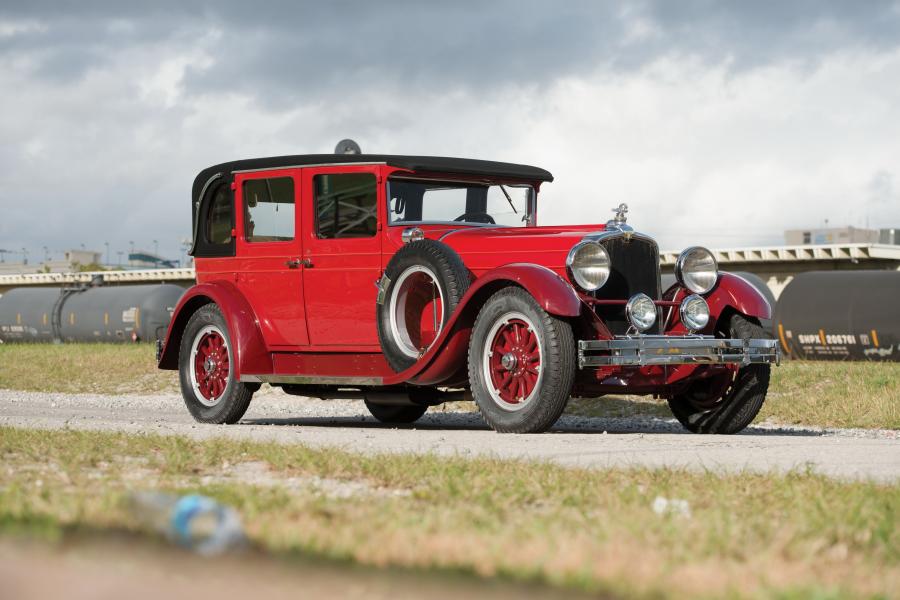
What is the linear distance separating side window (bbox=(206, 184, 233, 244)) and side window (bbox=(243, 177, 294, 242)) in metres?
0.32

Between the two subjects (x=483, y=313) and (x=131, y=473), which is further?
(x=483, y=313)

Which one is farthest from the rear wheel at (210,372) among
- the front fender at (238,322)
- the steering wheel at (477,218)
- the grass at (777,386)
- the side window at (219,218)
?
the grass at (777,386)

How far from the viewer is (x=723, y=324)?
31.8 feet

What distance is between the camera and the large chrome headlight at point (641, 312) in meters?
8.70

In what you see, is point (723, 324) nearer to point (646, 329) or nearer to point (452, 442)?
point (646, 329)

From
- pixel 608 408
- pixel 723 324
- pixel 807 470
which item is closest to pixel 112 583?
pixel 807 470

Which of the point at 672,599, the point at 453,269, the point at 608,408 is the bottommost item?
the point at 608,408

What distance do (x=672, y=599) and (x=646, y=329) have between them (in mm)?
5728

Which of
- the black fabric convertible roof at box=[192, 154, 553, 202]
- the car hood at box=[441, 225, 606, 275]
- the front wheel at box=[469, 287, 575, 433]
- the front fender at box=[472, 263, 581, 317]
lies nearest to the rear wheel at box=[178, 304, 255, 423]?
the black fabric convertible roof at box=[192, 154, 553, 202]

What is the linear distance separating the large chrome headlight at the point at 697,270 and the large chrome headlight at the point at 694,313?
257mm

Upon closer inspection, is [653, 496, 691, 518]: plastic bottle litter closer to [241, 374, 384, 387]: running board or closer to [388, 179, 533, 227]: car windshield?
[241, 374, 384, 387]: running board

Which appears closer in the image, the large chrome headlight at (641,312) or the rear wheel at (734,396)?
the large chrome headlight at (641,312)

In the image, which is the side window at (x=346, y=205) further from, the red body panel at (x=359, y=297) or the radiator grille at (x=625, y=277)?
the radiator grille at (x=625, y=277)

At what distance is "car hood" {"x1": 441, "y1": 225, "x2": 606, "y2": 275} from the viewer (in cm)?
891
